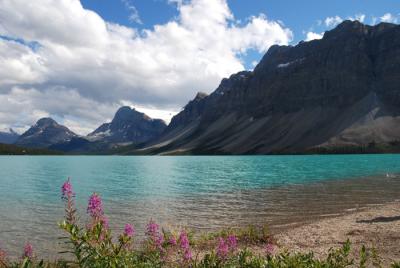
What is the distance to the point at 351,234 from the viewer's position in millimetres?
24594

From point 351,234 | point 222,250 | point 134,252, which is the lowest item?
point 351,234

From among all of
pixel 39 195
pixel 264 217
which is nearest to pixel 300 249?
pixel 264 217

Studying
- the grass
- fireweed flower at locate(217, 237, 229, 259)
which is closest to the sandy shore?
the grass

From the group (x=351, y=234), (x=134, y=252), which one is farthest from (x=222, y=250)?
(x=351, y=234)

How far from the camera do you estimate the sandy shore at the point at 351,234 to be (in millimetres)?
20800

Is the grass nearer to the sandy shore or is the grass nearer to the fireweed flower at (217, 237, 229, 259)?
the fireweed flower at (217, 237, 229, 259)

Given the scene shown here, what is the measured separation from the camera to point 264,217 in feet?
113

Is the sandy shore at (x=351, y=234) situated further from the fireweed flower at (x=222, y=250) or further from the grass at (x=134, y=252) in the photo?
the fireweed flower at (x=222, y=250)

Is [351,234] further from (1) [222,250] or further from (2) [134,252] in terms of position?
(2) [134,252]

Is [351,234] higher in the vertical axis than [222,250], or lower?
lower

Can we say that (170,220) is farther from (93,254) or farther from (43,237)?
(93,254)

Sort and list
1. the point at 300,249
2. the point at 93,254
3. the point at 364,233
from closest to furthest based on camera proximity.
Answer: the point at 93,254 < the point at 300,249 < the point at 364,233

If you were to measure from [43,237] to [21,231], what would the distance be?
126 inches

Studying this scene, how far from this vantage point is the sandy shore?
20800 millimetres
